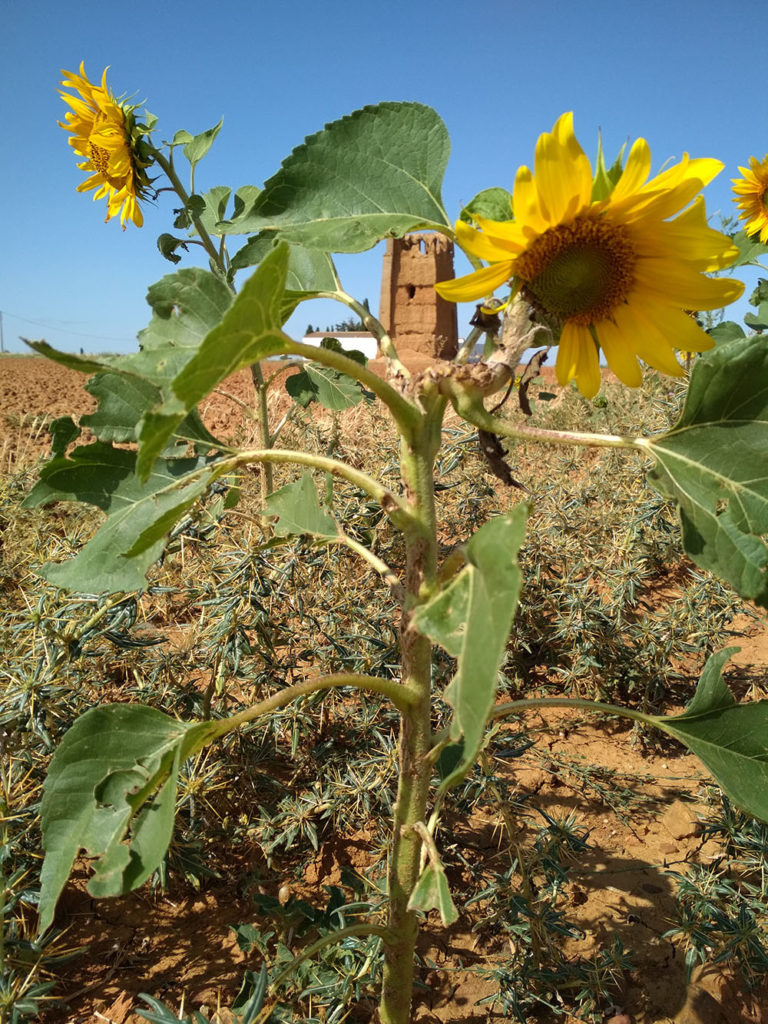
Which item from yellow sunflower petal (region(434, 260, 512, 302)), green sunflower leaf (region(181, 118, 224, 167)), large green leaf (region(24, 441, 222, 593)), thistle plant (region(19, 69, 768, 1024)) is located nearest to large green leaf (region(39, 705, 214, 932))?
thistle plant (region(19, 69, 768, 1024))

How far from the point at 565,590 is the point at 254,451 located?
4.61 feet

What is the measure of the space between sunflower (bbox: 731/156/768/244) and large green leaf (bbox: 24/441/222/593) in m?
2.53

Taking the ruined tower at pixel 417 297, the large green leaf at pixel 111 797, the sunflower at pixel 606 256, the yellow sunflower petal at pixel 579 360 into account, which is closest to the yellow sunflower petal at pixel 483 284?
the sunflower at pixel 606 256

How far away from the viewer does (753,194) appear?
2.67 metres

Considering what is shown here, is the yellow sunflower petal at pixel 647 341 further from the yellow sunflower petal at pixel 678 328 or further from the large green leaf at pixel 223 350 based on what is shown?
the large green leaf at pixel 223 350

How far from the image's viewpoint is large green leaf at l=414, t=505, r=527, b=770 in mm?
497

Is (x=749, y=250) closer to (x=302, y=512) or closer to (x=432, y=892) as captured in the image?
(x=302, y=512)

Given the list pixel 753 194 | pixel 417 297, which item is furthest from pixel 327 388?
pixel 417 297

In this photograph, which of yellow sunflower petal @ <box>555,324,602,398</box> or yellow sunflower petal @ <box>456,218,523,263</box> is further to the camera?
yellow sunflower petal @ <box>555,324,602,398</box>

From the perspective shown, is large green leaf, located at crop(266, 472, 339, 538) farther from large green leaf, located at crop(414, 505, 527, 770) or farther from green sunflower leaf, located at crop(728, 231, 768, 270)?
green sunflower leaf, located at crop(728, 231, 768, 270)

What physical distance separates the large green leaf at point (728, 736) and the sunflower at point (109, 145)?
2.18 metres

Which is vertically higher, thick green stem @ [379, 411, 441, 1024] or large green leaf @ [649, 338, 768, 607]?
large green leaf @ [649, 338, 768, 607]

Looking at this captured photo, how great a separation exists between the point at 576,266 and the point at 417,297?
24.5 m

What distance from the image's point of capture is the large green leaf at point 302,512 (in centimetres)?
103
